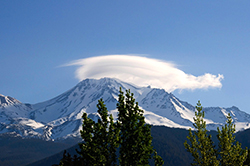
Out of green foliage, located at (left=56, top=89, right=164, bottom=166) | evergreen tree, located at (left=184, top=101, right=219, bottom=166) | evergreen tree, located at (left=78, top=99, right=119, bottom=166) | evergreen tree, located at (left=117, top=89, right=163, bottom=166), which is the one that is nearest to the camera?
evergreen tree, located at (left=184, top=101, right=219, bottom=166)

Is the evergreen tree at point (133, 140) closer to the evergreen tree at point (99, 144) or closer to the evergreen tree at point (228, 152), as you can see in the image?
the evergreen tree at point (99, 144)

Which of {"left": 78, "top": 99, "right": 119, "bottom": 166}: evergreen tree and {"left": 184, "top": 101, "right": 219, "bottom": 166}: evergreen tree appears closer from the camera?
{"left": 184, "top": 101, "right": 219, "bottom": 166}: evergreen tree

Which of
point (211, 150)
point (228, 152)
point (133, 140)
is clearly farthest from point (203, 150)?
point (133, 140)

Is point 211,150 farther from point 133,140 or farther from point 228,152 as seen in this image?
point 133,140

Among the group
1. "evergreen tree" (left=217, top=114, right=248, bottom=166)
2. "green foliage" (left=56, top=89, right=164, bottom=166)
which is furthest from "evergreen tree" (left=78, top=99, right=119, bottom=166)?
"evergreen tree" (left=217, top=114, right=248, bottom=166)

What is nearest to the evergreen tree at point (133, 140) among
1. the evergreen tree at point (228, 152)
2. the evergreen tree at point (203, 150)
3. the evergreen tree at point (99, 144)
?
the evergreen tree at point (99, 144)

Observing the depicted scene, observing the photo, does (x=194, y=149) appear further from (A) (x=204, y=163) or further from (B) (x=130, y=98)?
(B) (x=130, y=98)

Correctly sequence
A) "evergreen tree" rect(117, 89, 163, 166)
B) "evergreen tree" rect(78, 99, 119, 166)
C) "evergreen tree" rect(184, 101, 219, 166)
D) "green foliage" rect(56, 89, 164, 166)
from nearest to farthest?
1. "evergreen tree" rect(184, 101, 219, 166)
2. "evergreen tree" rect(78, 99, 119, 166)
3. "green foliage" rect(56, 89, 164, 166)
4. "evergreen tree" rect(117, 89, 163, 166)

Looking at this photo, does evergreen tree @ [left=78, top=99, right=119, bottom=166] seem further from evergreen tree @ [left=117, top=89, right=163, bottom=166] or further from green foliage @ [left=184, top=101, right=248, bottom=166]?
green foliage @ [left=184, top=101, right=248, bottom=166]

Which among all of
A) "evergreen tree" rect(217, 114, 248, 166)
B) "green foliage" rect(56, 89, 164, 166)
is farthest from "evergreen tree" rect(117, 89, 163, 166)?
"evergreen tree" rect(217, 114, 248, 166)

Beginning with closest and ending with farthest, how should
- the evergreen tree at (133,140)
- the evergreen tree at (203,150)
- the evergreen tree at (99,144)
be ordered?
the evergreen tree at (203,150)
the evergreen tree at (99,144)
the evergreen tree at (133,140)

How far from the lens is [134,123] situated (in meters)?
38.7

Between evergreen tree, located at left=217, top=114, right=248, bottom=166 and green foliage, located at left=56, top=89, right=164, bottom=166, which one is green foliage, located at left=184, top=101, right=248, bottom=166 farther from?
green foliage, located at left=56, top=89, right=164, bottom=166

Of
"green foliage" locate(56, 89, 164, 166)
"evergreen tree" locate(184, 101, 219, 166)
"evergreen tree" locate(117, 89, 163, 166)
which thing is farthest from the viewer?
"evergreen tree" locate(117, 89, 163, 166)
